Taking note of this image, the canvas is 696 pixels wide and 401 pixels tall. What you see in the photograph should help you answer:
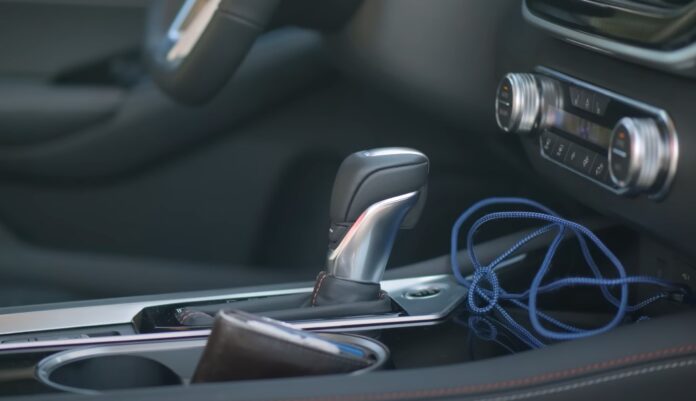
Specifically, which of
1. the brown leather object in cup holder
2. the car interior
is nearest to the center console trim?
the car interior

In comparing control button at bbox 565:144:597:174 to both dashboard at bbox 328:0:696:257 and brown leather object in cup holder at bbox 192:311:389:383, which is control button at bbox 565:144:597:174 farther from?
brown leather object in cup holder at bbox 192:311:389:383

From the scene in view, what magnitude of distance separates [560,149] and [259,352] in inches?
14.9

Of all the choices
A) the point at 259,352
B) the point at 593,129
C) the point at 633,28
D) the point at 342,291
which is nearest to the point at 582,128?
the point at 593,129

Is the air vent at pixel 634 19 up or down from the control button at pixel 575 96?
up

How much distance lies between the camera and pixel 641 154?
778mm

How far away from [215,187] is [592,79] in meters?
0.78

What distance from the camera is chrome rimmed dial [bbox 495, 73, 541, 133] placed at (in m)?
0.97

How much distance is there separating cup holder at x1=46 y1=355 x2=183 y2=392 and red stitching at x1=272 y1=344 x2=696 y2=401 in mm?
190

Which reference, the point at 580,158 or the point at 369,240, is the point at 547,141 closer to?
the point at 580,158

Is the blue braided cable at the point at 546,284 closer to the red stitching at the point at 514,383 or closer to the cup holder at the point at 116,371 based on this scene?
the red stitching at the point at 514,383

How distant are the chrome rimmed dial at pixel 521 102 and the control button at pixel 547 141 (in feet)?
0.05

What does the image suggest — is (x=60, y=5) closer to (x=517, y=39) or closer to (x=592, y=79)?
(x=517, y=39)

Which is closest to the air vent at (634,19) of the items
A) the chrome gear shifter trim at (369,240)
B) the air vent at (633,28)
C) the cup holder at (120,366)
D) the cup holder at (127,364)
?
the air vent at (633,28)

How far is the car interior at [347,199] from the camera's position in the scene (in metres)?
0.76
